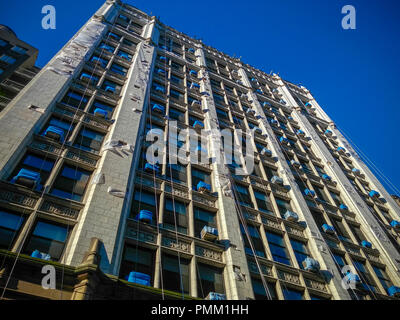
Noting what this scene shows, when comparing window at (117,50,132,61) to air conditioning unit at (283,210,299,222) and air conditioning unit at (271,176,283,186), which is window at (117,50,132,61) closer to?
air conditioning unit at (271,176,283,186)

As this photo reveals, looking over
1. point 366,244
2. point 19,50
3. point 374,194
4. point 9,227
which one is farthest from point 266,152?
point 19,50

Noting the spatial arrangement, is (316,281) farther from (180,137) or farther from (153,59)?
(153,59)

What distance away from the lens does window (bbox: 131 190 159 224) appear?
14594 millimetres

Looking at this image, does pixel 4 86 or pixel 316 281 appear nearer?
pixel 316 281

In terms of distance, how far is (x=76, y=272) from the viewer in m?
9.23

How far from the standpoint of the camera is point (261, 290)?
14016 millimetres

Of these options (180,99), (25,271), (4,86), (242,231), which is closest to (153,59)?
(180,99)

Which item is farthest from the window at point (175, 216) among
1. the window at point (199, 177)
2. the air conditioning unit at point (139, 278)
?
the air conditioning unit at point (139, 278)

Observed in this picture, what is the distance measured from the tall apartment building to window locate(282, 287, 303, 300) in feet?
0.22

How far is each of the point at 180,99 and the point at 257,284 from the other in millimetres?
18338

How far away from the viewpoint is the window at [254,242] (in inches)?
619

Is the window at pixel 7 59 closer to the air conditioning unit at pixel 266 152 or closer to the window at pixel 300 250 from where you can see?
the air conditioning unit at pixel 266 152

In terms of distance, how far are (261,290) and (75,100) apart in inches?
660

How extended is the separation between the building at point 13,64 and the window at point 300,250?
21.0 m
